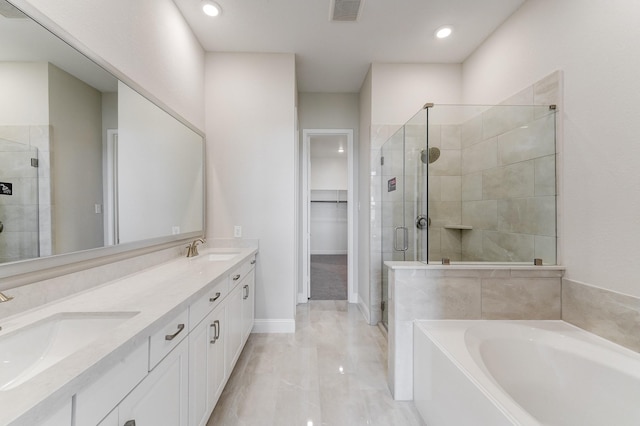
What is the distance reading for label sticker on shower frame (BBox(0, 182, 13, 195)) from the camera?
0.91 metres

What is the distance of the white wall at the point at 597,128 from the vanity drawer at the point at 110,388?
2252mm

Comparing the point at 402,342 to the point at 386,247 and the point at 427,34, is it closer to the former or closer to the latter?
the point at 386,247

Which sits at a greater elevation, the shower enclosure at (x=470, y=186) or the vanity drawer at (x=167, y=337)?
the shower enclosure at (x=470, y=186)

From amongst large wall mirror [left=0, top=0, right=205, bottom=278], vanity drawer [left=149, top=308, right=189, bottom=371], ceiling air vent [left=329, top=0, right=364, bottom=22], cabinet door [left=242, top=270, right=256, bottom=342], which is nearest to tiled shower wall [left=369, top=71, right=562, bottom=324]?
ceiling air vent [left=329, top=0, right=364, bottom=22]

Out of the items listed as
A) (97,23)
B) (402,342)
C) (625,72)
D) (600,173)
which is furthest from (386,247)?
(97,23)

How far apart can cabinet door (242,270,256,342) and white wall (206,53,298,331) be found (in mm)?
261

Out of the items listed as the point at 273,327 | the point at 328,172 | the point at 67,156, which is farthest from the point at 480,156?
the point at 328,172

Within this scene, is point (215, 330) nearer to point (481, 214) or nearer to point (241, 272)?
point (241, 272)

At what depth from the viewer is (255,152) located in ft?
8.99

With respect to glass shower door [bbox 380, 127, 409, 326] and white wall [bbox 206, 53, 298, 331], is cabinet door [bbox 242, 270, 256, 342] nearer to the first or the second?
white wall [bbox 206, 53, 298, 331]

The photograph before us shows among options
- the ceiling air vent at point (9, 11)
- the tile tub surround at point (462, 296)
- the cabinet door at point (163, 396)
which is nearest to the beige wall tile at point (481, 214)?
the tile tub surround at point (462, 296)

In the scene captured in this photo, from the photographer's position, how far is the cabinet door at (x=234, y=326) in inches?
70.9

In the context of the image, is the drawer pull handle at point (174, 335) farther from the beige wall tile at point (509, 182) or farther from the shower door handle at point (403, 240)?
the beige wall tile at point (509, 182)

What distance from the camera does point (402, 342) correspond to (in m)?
1.78
